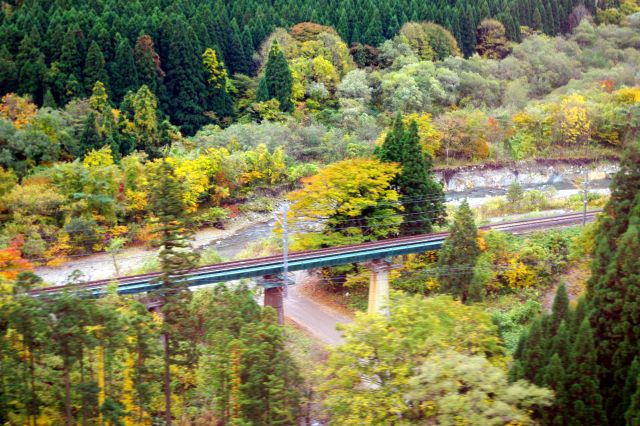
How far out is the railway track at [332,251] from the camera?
17.6 meters

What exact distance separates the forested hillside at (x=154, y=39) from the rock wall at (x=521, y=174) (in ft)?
45.0

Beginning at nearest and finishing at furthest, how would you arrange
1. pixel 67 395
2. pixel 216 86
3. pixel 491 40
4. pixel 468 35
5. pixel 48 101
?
pixel 67 395, pixel 48 101, pixel 216 86, pixel 468 35, pixel 491 40

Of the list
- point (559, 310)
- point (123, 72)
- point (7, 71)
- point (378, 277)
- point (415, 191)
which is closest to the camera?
point (559, 310)

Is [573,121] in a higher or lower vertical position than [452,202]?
higher

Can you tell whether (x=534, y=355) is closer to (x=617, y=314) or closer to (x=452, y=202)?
(x=617, y=314)

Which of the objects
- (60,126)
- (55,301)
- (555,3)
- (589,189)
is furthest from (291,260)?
(555,3)

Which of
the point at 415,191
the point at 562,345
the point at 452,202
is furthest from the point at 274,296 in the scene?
the point at 452,202

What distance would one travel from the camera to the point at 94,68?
3603cm

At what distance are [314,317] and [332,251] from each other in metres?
2.47

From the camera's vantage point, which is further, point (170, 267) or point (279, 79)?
point (279, 79)

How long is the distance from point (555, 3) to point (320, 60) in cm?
2892

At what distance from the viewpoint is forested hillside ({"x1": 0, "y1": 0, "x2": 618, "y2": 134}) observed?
117 ft

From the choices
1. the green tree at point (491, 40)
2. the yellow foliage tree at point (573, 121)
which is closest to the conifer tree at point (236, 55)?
the green tree at point (491, 40)

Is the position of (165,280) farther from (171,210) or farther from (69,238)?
(69,238)
